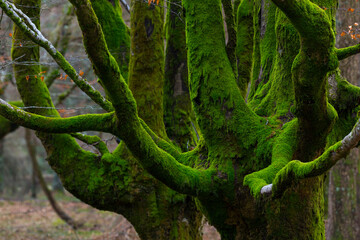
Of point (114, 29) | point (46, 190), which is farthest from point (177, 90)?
point (46, 190)

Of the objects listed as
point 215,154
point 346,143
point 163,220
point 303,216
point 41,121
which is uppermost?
point 41,121

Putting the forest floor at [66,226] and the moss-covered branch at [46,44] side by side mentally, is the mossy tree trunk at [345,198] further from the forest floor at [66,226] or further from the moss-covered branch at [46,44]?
the moss-covered branch at [46,44]

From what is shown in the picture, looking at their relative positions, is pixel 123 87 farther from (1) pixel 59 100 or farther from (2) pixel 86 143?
(1) pixel 59 100

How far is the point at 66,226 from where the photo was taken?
579 inches

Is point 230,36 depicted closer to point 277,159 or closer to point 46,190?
point 277,159

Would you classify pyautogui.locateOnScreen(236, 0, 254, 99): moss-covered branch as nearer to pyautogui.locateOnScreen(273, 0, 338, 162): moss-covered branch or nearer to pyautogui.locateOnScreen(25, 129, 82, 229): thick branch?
pyautogui.locateOnScreen(273, 0, 338, 162): moss-covered branch

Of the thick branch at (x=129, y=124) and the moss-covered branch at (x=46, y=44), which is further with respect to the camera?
the moss-covered branch at (x=46, y=44)

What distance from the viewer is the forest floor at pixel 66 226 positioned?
11203 mm

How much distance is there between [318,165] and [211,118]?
1533 millimetres

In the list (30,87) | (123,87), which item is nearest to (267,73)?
(123,87)

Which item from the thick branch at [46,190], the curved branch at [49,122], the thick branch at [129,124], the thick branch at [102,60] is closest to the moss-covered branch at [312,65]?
the thick branch at [129,124]

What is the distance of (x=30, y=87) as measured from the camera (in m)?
4.88

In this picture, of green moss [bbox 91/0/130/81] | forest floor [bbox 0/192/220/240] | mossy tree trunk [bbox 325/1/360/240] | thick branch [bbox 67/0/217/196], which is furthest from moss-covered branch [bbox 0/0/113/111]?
forest floor [bbox 0/192/220/240]

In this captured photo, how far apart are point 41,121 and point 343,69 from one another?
6756 mm
